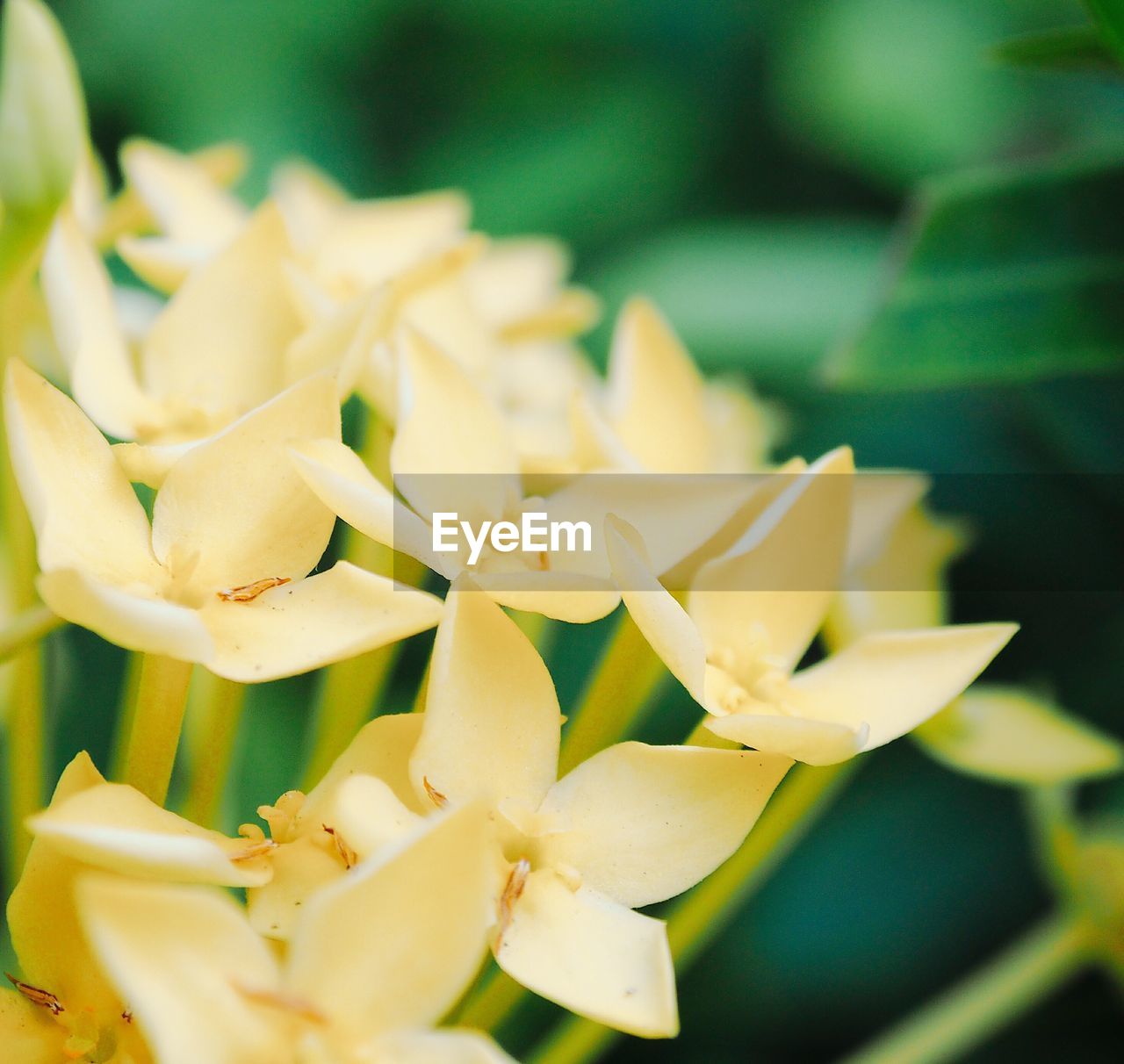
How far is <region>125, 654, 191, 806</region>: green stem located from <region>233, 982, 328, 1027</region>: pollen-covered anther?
11 centimetres

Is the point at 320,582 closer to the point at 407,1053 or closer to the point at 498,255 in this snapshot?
the point at 407,1053

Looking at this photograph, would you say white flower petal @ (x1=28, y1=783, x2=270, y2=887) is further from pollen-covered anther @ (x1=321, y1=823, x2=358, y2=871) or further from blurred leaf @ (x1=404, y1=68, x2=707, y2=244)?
blurred leaf @ (x1=404, y1=68, x2=707, y2=244)

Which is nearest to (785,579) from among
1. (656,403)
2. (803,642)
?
(803,642)

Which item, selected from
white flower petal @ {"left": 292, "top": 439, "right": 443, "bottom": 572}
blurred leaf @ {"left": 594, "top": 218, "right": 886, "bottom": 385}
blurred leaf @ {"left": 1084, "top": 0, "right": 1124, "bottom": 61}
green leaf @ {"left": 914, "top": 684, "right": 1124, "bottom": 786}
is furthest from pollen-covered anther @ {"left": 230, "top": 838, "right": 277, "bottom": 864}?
blurred leaf @ {"left": 594, "top": 218, "right": 886, "bottom": 385}

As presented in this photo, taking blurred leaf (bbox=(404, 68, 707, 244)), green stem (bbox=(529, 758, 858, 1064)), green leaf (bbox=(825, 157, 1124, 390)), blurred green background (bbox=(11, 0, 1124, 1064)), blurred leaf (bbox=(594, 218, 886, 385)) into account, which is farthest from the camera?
blurred leaf (bbox=(404, 68, 707, 244))

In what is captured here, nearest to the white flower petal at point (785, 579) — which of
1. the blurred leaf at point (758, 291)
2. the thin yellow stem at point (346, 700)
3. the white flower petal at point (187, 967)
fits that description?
the thin yellow stem at point (346, 700)

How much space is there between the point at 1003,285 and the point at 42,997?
0.57 meters

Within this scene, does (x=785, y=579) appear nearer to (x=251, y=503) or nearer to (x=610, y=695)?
(x=610, y=695)

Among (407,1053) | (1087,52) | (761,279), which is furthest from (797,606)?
(761,279)

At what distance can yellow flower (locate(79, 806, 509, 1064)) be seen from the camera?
0.34m

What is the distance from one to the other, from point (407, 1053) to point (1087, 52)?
0.55 meters

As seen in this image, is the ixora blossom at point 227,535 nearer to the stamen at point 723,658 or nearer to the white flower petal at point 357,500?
the white flower petal at point 357,500

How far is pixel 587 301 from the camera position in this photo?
0.76 m

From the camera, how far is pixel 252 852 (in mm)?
393
